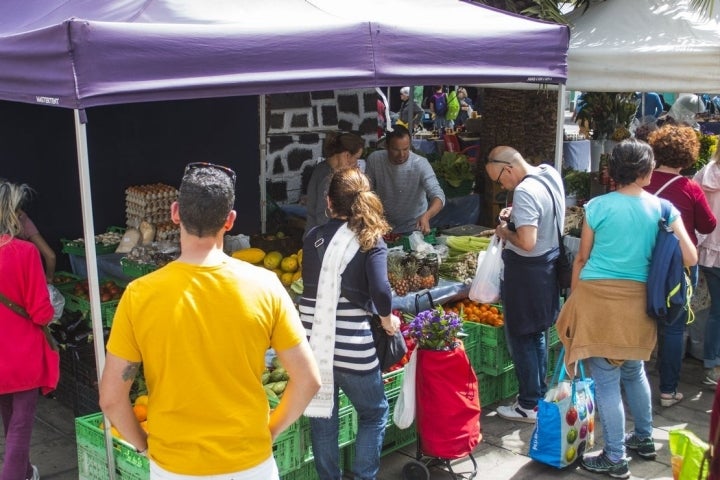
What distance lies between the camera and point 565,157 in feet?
43.0

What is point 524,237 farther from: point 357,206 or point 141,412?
→ point 141,412

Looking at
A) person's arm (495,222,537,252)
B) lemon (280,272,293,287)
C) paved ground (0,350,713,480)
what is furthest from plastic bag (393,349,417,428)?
lemon (280,272,293,287)

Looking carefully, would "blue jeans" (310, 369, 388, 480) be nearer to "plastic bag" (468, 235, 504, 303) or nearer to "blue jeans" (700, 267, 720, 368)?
"plastic bag" (468, 235, 504, 303)

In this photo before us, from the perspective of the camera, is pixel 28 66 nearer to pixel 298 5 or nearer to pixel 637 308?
pixel 298 5

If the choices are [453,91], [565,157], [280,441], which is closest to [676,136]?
[280,441]

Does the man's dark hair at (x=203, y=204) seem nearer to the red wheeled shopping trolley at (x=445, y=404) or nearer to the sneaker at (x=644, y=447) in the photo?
the red wheeled shopping trolley at (x=445, y=404)

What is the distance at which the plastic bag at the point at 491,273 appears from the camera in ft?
17.5

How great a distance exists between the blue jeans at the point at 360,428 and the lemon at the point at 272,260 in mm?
1963

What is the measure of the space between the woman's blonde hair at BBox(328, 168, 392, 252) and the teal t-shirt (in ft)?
4.57

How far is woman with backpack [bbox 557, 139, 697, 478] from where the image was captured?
4445 millimetres

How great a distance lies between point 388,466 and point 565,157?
9195 mm

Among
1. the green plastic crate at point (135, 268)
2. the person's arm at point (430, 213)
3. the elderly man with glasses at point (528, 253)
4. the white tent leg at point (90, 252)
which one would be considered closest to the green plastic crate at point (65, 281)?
the green plastic crate at point (135, 268)

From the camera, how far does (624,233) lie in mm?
4445

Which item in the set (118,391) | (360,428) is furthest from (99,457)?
(118,391)
